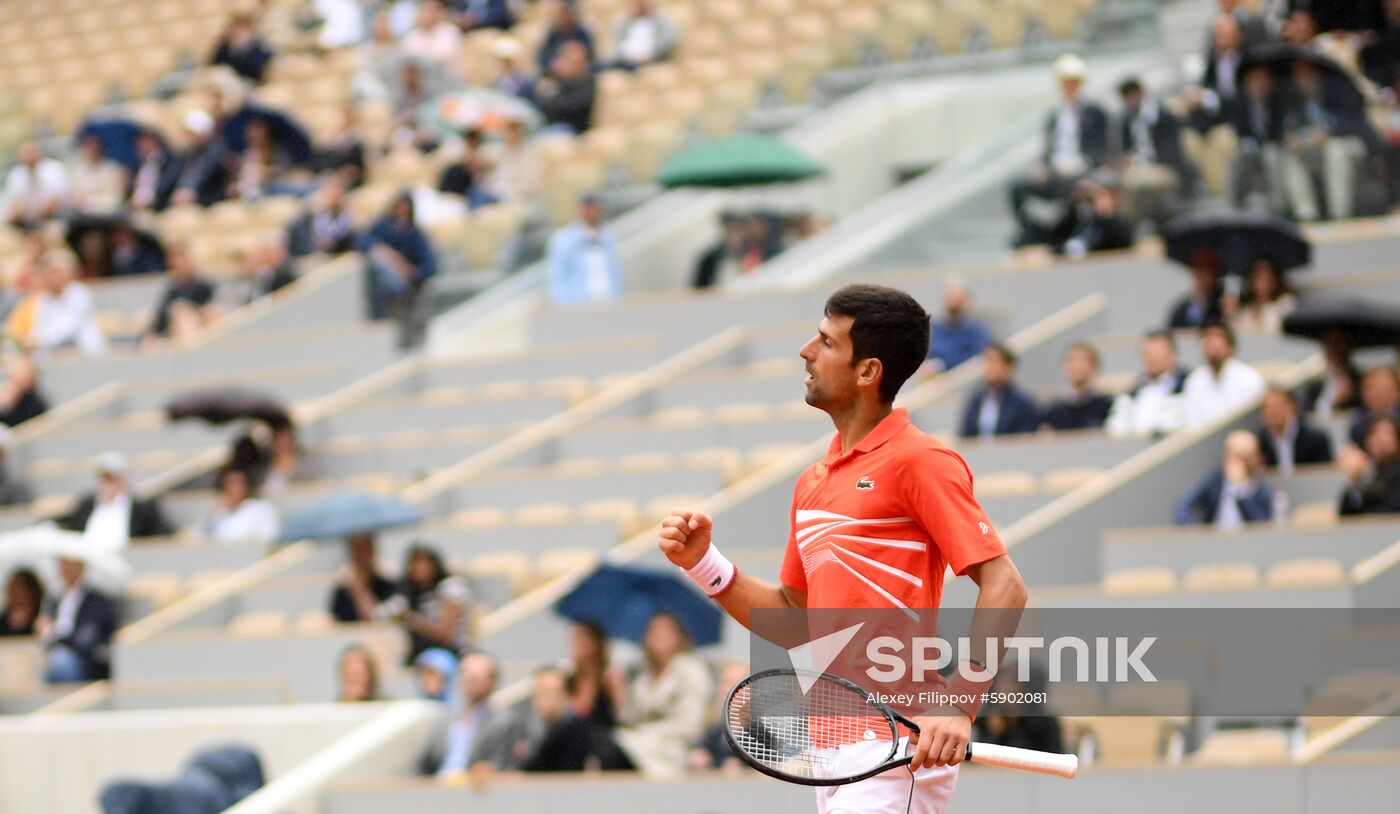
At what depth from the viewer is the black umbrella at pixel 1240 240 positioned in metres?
12.3

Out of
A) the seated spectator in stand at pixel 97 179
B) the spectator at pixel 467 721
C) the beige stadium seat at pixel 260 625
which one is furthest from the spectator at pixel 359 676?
the seated spectator in stand at pixel 97 179

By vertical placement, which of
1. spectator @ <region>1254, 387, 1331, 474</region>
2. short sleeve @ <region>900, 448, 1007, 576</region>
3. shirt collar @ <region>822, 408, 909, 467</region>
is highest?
shirt collar @ <region>822, 408, 909, 467</region>

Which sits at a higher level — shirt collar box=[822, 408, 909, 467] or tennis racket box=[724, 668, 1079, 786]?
shirt collar box=[822, 408, 909, 467]

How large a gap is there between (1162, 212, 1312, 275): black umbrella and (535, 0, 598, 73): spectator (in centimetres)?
751

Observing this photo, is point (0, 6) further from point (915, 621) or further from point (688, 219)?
point (915, 621)

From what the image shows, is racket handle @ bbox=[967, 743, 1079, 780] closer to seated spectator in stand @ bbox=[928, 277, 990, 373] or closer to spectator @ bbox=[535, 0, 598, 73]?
seated spectator in stand @ bbox=[928, 277, 990, 373]

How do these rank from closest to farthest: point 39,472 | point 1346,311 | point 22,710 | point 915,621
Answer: point 915,621, point 1346,311, point 22,710, point 39,472

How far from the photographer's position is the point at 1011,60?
58.5ft

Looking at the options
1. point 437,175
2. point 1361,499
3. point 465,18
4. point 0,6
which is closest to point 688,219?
point 437,175

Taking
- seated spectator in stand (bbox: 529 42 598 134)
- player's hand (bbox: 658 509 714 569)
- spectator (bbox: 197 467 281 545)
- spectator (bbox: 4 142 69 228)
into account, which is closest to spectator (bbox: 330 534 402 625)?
spectator (bbox: 197 467 281 545)

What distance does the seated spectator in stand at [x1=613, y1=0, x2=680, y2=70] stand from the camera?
18984 mm

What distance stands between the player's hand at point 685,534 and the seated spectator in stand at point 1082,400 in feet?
24.3

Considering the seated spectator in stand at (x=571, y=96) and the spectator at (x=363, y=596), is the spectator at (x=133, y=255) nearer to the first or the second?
the seated spectator in stand at (x=571, y=96)

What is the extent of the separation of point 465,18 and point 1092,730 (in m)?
13.1
